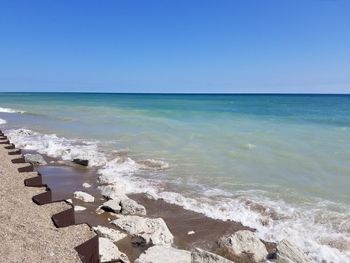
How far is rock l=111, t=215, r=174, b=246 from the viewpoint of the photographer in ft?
21.4

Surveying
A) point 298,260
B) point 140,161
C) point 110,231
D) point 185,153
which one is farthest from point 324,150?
point 110,231

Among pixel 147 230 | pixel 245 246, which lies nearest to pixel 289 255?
pixel 245 246

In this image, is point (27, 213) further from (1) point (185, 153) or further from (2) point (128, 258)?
(1) point (185, 153)

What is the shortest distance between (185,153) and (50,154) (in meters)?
5.44

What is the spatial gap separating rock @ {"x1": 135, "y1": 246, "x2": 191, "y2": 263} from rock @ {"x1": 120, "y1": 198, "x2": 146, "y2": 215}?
86.3 inches

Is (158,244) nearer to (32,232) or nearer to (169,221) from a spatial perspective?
(169,221)

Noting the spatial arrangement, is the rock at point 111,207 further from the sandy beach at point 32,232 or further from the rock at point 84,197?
the sandy beach at point 32,232

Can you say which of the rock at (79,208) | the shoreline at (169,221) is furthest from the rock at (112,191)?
the rock at (79,208)

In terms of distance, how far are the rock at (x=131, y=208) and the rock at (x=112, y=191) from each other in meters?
0.67

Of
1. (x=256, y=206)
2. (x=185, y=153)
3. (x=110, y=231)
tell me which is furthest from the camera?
(x=185, y=153)

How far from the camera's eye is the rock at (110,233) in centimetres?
643

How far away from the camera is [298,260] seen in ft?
19.4

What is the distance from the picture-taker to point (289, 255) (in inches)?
234

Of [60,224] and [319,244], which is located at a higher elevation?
[60,224]
